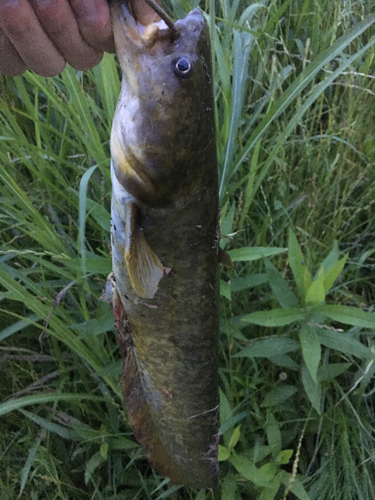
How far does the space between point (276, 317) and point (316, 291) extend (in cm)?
16

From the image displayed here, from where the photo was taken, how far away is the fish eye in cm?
93

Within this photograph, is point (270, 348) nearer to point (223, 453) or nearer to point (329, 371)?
point (329, 371)

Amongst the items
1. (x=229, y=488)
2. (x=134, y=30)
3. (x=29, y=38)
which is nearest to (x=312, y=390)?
(x=229, y=488)

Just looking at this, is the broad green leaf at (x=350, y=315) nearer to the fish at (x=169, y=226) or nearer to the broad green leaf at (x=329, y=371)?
the broad green leaf at (x=329, y=371)

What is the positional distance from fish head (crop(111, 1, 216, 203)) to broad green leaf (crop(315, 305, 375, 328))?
702mm

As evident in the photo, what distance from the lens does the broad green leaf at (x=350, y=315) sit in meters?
1.34

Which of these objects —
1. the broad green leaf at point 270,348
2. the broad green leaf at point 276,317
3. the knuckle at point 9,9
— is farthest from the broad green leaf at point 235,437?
the knuckle at point 9,9

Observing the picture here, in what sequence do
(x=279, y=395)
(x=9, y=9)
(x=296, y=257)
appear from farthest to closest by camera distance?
(x=279, y=395), (x=296, y=257), (x=9, y=9)

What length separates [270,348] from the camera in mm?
1486

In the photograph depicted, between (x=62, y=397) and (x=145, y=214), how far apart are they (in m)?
0.88

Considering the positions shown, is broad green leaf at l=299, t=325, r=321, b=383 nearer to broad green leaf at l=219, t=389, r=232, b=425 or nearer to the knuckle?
broad green leaf at l=219, t=389, r=232, b=425

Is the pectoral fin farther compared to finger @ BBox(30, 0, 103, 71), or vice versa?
the pectoral fin

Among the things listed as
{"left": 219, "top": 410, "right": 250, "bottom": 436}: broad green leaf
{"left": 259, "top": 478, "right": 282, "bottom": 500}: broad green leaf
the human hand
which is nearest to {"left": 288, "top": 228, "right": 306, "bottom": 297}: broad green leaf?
{"left": 219, "top": 410, "right": 250, "bottom": 436}: broad green leaf

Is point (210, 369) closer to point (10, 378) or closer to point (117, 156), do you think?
point (117, 156)
